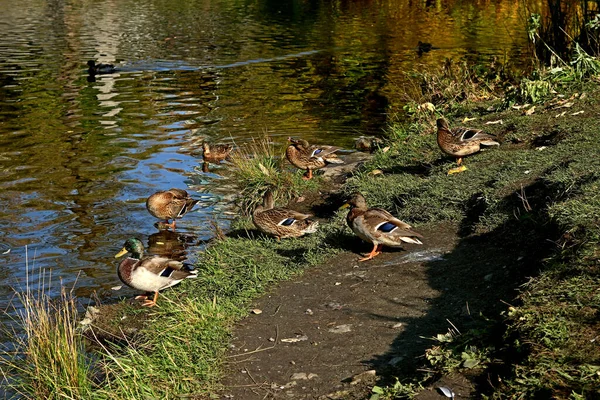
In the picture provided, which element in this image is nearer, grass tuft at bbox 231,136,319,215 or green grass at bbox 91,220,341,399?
green grass at bbox 91,220,341,399

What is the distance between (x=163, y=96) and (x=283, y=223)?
39.2 ft

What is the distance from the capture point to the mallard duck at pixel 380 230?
313 inches

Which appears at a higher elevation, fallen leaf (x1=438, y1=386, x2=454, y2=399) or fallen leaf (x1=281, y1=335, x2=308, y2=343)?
fallen leaf (x1=438, y1=386, x2=454, y2=399)

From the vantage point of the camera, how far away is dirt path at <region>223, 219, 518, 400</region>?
5855 millimetres

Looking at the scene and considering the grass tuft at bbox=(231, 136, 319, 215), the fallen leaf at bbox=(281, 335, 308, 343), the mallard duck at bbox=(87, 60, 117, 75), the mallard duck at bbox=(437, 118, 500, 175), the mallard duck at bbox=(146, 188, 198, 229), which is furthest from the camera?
the mallard duck at bbox=(87, 60, 117, 75)

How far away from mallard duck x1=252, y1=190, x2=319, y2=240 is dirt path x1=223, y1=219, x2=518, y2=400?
107cm

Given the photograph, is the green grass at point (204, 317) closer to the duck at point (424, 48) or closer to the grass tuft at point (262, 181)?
the grass tuft at point (262, 181)

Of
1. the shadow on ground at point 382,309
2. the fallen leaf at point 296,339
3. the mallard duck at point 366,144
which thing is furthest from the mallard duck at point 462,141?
the fallen leaf at point 296,339

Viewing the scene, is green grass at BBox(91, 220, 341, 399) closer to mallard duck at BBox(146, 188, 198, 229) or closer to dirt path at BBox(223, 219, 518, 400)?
dirt path at BBox(223, 219, 518, 400)

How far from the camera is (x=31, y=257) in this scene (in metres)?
10.0

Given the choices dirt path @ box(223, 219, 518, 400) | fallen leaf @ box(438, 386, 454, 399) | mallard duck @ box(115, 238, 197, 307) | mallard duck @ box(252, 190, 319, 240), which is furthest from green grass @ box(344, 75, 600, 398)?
mallard duck @ box(115, 238, 197, 307)

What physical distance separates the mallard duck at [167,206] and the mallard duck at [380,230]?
368 centimetres

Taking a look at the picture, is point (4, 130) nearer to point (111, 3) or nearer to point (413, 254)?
point (413, 254)

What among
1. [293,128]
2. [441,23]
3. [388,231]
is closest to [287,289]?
[388,231]
